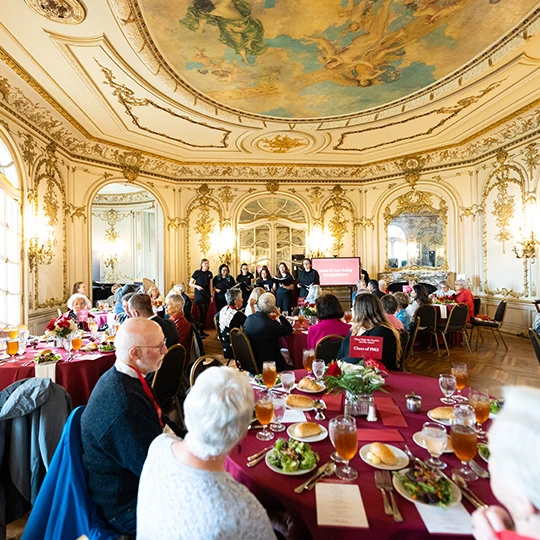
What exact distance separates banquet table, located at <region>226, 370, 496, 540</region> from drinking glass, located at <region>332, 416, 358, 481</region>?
0.03 metres

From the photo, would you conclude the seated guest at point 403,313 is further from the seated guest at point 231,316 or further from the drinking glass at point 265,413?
the drinking glass at point 265,413

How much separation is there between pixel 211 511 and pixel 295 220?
9893 millimetres

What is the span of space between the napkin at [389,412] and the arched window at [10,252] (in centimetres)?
650

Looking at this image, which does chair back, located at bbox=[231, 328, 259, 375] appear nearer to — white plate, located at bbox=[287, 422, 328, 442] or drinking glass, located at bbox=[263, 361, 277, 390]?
drinking glass, located at bbox=[263, 361, 277, 390]

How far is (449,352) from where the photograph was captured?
19.5 ft

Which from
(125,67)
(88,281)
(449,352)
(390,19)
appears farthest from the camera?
(88,281)

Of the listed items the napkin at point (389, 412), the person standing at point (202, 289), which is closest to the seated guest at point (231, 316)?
the napkin at point (389, 412)

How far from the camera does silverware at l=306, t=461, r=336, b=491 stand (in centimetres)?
115

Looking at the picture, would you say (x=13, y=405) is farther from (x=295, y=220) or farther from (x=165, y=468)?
(x=295, y=220)

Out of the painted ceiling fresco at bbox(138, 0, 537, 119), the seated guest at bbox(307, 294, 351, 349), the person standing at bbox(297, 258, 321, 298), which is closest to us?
the seated guest at bbox(307, 294, 351, 349)

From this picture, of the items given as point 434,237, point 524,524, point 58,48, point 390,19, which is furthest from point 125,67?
point 434,237

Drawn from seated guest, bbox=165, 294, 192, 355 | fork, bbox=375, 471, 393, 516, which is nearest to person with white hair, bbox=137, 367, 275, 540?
fork, bbox=375, 471, 393, 516

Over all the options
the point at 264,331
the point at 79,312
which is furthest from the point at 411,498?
the point at 79,312

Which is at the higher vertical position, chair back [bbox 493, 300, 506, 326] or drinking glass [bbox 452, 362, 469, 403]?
drinking glass [bbox 452, 362, 469, 403]
